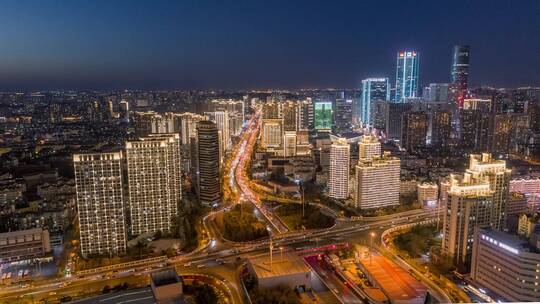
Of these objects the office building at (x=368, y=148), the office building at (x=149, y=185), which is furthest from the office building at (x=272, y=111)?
the office building at (x=149, y=185)

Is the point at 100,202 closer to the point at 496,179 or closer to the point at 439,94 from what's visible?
the point at 496,179

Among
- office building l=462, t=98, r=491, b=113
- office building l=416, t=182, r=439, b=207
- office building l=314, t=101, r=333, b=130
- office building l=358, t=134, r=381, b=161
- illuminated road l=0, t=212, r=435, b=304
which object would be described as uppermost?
office building l=462, t=98, r=491, b=113

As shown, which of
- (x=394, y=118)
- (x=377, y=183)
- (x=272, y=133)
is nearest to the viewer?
(x=377, y=183)

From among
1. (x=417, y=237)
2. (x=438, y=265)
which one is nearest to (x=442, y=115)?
(x=417, y=237)

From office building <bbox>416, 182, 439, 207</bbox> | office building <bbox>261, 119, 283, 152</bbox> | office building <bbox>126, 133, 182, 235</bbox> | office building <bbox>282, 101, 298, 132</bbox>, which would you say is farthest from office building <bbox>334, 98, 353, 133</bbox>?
office building <bbox>126, 133, 182, 235</bbox>

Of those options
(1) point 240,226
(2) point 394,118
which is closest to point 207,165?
(1) point 240,226

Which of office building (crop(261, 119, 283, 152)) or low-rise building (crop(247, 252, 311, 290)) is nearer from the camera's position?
low-rise building (crop(247, 252, 311, 290))

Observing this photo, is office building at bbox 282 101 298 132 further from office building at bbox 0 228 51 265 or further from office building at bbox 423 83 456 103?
office building at bbox 0 228 51 265
